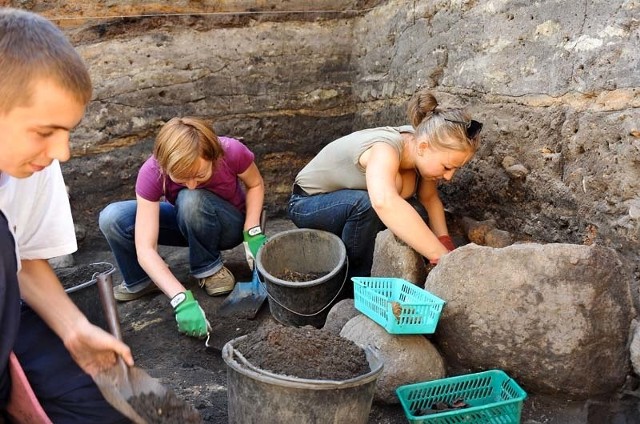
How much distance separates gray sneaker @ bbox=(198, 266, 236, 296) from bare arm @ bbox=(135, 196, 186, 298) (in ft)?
0.96

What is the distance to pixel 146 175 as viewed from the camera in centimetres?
279

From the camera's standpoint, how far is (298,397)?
1.71 metres

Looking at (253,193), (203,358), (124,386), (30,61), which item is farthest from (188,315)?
(30,61)

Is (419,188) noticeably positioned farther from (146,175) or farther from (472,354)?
(146,175)

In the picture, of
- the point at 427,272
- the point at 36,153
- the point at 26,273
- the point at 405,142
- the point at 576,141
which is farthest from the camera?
the point at 405,142

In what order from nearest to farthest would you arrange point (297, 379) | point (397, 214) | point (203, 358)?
1. point (297, 379)
2. point (397, 214)
3. point (203, 358)

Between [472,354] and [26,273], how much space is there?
1.43 meters

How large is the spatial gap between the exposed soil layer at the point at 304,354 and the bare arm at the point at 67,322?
1.36 feet

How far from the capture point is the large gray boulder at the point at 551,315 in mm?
1996

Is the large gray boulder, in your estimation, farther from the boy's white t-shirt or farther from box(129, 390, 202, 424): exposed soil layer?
the boy's white t-shirt

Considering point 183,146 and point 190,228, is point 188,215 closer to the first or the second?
point 190,228

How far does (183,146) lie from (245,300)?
0.80 metres

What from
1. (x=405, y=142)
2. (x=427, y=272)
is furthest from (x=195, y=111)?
(x=427, y=272)

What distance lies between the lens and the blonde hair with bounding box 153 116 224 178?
259cm
